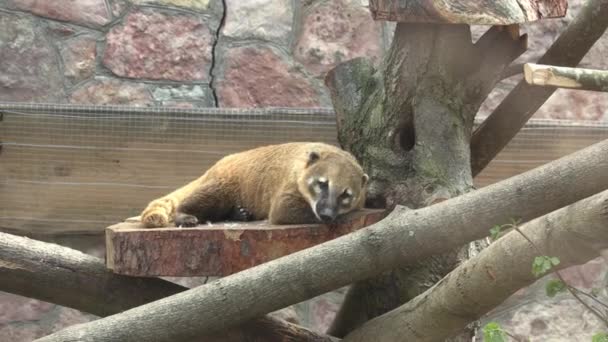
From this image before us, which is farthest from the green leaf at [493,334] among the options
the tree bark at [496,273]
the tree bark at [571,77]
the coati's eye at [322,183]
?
the coati's eye at [322,183]

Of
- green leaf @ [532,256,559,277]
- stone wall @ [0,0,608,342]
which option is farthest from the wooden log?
stone wall @ [0,0,608,342]

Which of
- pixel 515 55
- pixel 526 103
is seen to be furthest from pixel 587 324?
pixel 515 55

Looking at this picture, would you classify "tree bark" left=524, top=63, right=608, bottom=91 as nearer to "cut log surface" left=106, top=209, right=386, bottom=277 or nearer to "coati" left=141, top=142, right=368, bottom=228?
"cut log surface" left=106, top=209, right=386, bottom=277

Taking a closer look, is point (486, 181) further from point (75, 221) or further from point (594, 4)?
point (75, 221)

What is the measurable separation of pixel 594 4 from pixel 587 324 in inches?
104

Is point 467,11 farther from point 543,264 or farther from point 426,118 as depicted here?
point 543,264

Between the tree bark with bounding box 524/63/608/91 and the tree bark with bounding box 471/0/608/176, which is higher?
the tree bark with bounding box 524/63/608/91

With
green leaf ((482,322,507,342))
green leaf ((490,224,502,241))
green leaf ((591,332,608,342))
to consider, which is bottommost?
green leaf ((482,322,507,342))

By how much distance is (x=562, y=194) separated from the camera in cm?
300

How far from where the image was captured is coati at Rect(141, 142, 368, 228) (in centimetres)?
446

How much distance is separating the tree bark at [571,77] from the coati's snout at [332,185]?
1.76 m

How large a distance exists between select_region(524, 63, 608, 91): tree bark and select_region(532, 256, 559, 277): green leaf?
0.50m

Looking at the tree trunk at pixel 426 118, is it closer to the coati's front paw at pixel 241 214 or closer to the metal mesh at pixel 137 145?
the coati's front paw at pixel 241 214

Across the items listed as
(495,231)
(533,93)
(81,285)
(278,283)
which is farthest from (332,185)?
(495,231)
